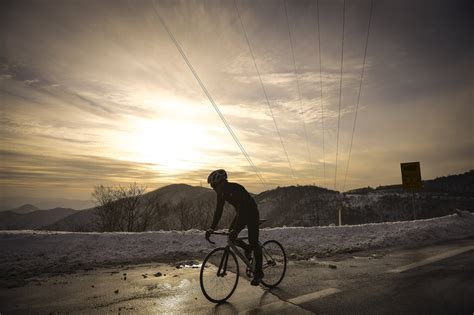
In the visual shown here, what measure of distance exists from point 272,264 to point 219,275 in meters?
1.33

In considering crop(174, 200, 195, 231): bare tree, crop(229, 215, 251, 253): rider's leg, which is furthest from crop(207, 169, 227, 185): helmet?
crop(174, 200, 195, 231): bare tree

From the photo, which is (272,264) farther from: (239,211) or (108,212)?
(108,212)

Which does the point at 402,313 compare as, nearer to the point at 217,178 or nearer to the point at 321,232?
the point at 217,178

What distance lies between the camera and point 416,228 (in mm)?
13508

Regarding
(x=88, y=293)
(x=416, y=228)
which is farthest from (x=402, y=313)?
(x=416, y=228)

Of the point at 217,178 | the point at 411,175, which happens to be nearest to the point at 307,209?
the point at 411,175

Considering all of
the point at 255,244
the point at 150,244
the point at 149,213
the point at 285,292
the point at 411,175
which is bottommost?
the point at 285,292

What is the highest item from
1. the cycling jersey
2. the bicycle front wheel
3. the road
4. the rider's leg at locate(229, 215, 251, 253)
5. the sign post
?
the sign post

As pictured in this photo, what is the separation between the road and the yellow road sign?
458 inches

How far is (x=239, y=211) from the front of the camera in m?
5.67

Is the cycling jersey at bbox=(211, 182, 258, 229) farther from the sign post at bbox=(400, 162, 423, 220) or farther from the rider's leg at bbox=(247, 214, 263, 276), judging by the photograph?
the sign post at bbox=(400, 162, 423, 220)

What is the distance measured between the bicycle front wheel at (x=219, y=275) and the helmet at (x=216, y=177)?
1.26m

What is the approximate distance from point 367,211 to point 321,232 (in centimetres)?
14275

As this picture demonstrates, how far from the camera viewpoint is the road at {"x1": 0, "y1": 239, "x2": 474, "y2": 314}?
15.2 feet
